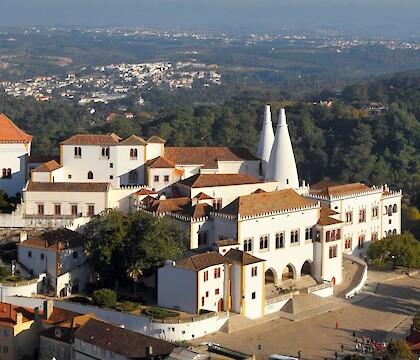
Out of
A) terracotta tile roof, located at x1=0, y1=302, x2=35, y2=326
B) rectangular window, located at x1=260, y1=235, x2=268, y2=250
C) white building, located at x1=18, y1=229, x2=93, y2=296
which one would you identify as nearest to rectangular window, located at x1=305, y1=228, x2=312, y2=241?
rectangular window, located at x1=260, y1=235, x2=268, y2=250

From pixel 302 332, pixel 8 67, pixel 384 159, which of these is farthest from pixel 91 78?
pixel 302 332

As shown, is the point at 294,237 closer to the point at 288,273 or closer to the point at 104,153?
the point at 288,273

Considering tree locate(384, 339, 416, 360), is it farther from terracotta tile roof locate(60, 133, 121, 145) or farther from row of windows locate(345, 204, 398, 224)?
terracotta tile roof locate(60, 133, 121, 145)

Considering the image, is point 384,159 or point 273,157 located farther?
point 384,159

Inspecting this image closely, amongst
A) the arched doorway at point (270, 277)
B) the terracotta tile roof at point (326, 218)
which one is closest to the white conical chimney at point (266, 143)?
the terracotta tile roof at point (326, 218)

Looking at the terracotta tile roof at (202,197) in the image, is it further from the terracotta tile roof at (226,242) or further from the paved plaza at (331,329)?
the paved plaza at (331,329)

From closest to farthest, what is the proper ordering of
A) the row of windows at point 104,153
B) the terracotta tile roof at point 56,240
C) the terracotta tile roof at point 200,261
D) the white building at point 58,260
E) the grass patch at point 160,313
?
the grass patch at point 160,313
the terracotta tile roof at point 200,261
the white building at point 58,260
the terracotta tile roof at point 56,240
the row of windows at point 104,153

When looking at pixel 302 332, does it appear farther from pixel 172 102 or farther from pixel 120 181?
pixel 172 102
